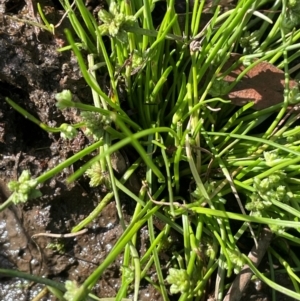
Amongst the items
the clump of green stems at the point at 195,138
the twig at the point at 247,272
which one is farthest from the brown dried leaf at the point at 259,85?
the twig at the point at 247,272

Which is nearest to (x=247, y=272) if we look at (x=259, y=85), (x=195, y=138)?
(x=195, y=138)

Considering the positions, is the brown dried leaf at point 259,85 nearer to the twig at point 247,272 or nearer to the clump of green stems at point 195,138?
the clump of green stems at point 195,138

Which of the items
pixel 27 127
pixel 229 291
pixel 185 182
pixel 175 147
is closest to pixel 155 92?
pixel 175 147

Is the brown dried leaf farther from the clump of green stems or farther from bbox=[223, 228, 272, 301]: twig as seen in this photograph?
bbox=[223, 228, 272, 301]: twig

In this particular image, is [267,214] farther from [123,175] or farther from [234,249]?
[123,175]

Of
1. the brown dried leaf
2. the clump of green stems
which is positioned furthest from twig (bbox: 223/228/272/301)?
the brown dried leaf

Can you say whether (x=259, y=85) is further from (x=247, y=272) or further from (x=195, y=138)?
(x=247, y=272)

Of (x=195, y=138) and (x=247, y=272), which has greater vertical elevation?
(x=195, y=138)
